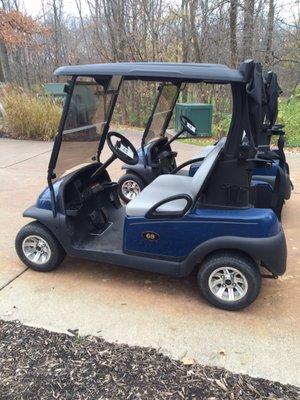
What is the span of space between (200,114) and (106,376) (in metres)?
7.50

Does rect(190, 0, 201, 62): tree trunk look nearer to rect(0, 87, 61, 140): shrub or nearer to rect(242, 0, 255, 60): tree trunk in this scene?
rect(242, 0, 255, 60): tree trunk

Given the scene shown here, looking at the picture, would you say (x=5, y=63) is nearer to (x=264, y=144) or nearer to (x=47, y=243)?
(x=264, y=144)

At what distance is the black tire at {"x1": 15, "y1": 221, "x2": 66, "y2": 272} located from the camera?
3098mm

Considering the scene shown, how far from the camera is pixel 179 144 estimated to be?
8.20m

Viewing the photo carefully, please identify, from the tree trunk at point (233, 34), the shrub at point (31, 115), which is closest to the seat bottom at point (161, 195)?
the shrub at point (31, 115)

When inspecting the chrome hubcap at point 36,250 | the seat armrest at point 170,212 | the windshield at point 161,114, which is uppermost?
the windshield at point 161,114

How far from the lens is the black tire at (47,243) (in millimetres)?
3098

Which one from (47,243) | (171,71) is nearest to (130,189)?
(47,243)

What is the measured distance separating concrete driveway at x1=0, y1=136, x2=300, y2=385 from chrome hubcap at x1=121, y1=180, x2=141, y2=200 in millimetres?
1519

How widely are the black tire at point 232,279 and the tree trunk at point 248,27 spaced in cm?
940

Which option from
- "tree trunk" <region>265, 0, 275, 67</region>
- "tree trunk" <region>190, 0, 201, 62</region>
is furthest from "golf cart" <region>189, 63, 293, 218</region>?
"tree trunk" <region>190, 0, 201, 62</region>

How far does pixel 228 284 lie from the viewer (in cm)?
273

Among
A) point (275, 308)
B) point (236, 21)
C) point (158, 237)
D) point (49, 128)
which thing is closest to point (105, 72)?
point (158, 237)

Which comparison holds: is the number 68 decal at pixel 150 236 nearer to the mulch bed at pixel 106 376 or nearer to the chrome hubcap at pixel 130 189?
the mulch bed at pixel 106 376
